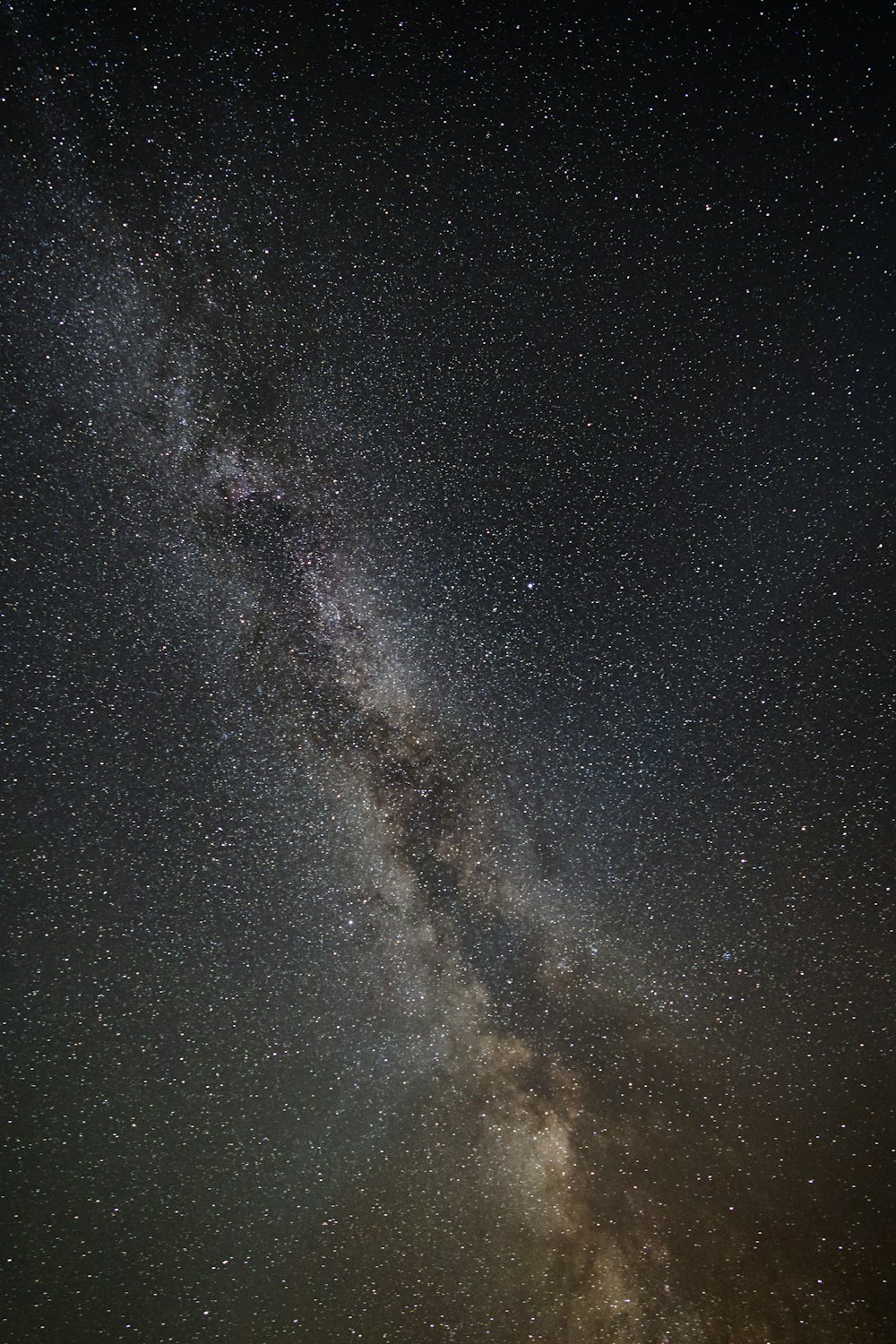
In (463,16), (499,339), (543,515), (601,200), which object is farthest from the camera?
(543,515)

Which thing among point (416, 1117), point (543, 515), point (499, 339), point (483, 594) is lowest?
point (416, 1117)

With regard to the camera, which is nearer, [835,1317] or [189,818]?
[189,818]

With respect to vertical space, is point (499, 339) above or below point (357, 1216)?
above

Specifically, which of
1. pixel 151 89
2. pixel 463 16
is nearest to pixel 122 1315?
pixel 151 89

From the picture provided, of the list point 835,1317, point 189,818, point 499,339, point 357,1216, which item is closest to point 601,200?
point 499,339

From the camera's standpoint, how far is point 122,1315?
1608 mm

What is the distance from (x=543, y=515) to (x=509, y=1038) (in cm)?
172

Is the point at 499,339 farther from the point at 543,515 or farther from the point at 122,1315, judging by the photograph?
the point at 122,1315

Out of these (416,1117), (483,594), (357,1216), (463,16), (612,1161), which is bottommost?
(357,1216)

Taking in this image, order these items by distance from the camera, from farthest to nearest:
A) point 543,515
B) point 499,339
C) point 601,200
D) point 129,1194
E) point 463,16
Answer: point 129,1194 → point 543,515 → point 499,339 → point 601,200 → point 463,16

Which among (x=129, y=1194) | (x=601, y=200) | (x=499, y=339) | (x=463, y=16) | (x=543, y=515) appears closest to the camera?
(x=463, y=16)

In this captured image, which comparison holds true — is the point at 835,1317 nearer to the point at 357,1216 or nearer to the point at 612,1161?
the point at 612,1161

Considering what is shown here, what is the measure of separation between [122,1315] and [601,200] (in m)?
3.63

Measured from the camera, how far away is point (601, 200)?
1.12 metres
